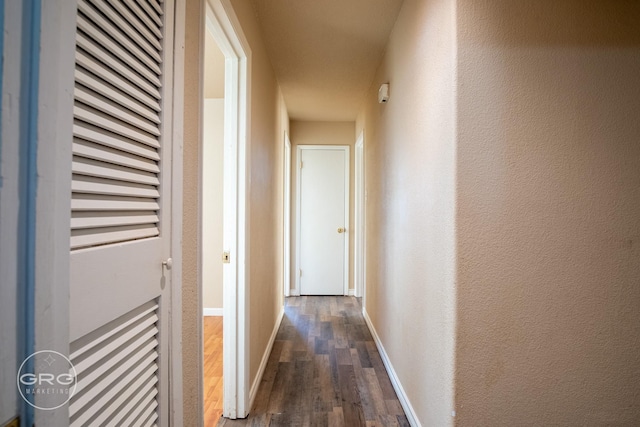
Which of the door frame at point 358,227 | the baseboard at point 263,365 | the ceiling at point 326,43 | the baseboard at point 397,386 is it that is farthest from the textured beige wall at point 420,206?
the door frame at point 358,227

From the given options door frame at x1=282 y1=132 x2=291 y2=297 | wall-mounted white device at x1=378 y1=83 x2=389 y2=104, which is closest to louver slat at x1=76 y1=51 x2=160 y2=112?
wall-mounted white device at x1=378 y1=83 x2=389 y2=104

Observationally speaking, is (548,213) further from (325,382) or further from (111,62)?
(325,382)

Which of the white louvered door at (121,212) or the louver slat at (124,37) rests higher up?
the louver slat at (124,37)

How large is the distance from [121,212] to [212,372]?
203 centimetres

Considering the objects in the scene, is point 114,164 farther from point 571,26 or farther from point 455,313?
point 571,26

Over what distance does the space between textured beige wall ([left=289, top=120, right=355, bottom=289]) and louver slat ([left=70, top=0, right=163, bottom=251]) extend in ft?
11.8

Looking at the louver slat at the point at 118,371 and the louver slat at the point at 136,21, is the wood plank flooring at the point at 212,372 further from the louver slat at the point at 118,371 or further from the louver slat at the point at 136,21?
the louver slat at the point at 136,21

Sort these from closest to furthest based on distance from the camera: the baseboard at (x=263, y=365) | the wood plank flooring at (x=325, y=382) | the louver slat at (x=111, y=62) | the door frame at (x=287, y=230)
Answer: the louver slat at (x=111, y=62) → the wood plank flooring at (x=325, y=382) → the baseboard at (x=263, y=365) → the door frame at (x=287, y=230)

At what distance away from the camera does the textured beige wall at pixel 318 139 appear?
436 cm

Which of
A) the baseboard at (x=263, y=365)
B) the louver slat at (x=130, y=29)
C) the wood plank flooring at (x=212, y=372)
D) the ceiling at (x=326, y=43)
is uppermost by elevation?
the ceiling at (x=326, y=43)

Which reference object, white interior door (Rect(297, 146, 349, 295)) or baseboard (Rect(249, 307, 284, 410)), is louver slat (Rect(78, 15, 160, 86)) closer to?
baseboard (Rect(249, 307, 284, 410))

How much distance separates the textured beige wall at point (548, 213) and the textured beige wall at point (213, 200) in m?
3.04

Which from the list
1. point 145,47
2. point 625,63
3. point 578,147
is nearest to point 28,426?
point 145,47

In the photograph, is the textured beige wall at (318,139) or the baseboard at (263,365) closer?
the baseboard at (263,365)
